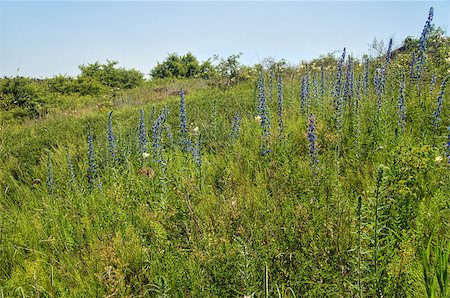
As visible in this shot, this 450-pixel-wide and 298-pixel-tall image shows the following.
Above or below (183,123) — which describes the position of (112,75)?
above

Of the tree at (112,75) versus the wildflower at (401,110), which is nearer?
the wildflower at (401,110)

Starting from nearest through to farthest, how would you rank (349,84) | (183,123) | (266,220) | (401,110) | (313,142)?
(266,220), (313,142), (401,110), (183,123), (349,84)

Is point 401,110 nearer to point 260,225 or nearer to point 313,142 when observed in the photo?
point 313,142

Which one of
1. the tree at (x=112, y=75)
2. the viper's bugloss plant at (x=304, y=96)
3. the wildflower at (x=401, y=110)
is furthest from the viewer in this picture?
the tree at (x=112, y=75)

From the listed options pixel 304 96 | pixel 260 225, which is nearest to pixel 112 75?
pixel 304 96

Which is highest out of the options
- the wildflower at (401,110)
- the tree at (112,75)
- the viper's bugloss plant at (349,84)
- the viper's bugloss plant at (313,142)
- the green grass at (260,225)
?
the tree at (112,75)

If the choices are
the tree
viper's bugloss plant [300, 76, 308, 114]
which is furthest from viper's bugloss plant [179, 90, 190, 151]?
the tree

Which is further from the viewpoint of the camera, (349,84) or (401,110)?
(349,84)

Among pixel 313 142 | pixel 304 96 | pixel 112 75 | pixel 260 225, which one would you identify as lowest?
pixel 260 225

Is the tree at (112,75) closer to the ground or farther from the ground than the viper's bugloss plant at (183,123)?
farther from the ground

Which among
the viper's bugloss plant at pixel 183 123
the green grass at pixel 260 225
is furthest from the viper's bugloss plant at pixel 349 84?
the viper's bugloss plant at pixel 183 123

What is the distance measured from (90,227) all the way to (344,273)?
2437 millimetres

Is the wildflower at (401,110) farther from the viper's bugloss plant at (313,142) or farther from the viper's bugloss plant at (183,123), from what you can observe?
the viper's bugloss plant at (183,123)

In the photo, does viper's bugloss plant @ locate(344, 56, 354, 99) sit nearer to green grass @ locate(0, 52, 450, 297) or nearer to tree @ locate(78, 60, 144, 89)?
green grass @ locate(0, 52, 450, 297)
